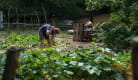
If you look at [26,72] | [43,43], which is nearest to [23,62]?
[26,72]

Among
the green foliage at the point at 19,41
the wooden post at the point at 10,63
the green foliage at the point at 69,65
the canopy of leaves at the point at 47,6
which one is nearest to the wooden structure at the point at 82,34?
the green foliage at the point at 19,41

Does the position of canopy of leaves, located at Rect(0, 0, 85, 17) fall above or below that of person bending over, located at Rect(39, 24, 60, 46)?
above

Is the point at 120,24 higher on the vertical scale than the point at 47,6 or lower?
lower

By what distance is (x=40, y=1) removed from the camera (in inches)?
1197

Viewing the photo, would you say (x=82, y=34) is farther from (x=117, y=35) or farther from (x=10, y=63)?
(x=10, y=63)

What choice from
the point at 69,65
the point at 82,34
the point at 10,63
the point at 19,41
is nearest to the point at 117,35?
the point at 19,41

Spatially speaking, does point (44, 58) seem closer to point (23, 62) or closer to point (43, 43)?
point (23, 62)

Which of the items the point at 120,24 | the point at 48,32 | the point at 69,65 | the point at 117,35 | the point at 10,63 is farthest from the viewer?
the point at 120,24

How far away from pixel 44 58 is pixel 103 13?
30315 millimetres

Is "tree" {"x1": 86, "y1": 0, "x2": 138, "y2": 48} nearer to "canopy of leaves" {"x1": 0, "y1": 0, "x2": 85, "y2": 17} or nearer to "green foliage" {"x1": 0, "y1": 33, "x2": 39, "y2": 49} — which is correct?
"green foliage" {"x1": 0, "y1": 33, "x2": 39, "y2": 49}

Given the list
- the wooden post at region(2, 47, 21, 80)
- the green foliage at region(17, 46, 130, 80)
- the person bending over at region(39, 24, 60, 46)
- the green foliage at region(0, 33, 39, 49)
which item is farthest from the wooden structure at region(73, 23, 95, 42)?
the wooden post at region(2, 47, 21, 80)

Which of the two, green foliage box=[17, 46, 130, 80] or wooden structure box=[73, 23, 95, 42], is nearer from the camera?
green foliage box=[17, 46, 130, 80]

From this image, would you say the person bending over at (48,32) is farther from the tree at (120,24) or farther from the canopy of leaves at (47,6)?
the canopy of leaves at (47,6)

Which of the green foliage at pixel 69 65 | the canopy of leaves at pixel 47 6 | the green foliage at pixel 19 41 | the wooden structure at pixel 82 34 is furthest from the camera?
the canopy of leaves at pixel 47 6
